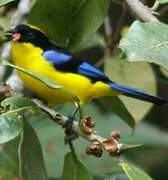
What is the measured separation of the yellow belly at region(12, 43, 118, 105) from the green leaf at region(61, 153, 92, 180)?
0.64 m

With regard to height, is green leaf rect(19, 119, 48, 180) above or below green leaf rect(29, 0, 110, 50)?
below

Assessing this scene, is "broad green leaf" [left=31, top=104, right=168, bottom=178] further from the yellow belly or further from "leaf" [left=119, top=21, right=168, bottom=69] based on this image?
"leaf" [left=119, top=21, right=168, bottom=69]

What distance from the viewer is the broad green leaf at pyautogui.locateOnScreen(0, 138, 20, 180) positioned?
2.05 metres

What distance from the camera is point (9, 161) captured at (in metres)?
2.09

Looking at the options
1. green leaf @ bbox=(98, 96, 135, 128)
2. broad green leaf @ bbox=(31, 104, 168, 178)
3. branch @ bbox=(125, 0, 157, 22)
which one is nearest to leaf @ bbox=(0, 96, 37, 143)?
branch @ bbox=(125, 0, 157, 22)

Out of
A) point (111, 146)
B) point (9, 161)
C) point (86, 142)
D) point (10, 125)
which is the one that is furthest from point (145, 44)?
point (86, 142)

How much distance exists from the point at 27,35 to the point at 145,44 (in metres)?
1.18

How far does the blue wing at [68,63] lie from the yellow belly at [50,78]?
2 cm

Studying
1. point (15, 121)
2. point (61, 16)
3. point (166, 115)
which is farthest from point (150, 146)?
point (15, 121)

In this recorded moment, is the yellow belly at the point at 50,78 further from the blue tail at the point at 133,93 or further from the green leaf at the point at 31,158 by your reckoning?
the green leaf at the point at 31,158

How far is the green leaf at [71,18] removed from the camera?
7.67 feet

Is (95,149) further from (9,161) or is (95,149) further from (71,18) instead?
(71,18)

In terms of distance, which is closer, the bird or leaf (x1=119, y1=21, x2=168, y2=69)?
leaf (x1=119, y1=21, x2=168, y2=69)

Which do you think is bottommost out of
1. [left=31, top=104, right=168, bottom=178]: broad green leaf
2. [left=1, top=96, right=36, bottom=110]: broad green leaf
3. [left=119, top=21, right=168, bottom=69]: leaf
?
[left=31, top=104, right=168, bottom=178]: broad green leaf
